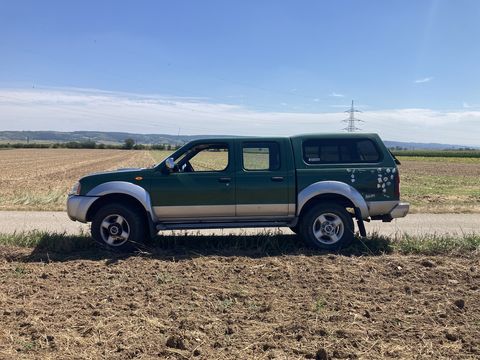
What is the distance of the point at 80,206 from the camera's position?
7129mm

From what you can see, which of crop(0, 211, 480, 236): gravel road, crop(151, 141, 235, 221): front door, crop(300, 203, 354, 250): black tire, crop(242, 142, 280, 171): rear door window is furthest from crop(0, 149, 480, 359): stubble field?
crop(0, 211, 480, 236): gravel road

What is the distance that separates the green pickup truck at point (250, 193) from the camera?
7059 mm

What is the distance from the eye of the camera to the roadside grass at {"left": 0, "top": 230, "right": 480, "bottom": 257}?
6812mm

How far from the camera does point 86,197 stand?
7.13 metres

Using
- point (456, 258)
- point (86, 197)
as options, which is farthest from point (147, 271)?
point (456, 258)

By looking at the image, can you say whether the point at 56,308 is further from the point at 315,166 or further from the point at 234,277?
the point at 315,166

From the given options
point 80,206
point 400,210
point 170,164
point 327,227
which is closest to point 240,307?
point 327,227

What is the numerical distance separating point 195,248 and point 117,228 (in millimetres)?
1289

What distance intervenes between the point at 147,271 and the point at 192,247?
1.59 metres

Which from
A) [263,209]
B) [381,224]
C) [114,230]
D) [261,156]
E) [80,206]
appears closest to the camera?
[114,230]

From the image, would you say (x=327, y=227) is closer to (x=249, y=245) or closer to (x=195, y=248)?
(x=249, y=245)

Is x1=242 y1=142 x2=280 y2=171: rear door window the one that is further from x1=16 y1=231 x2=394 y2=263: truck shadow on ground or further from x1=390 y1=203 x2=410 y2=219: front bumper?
x1=390 y1=203 x2=410 y2=219: front bumper

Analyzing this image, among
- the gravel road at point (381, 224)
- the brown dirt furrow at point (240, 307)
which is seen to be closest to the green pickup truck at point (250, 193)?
the brown dirt furrow at point (240, 307)

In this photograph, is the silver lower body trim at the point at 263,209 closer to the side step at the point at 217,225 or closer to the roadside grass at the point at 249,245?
the side step at the point at 217,225
